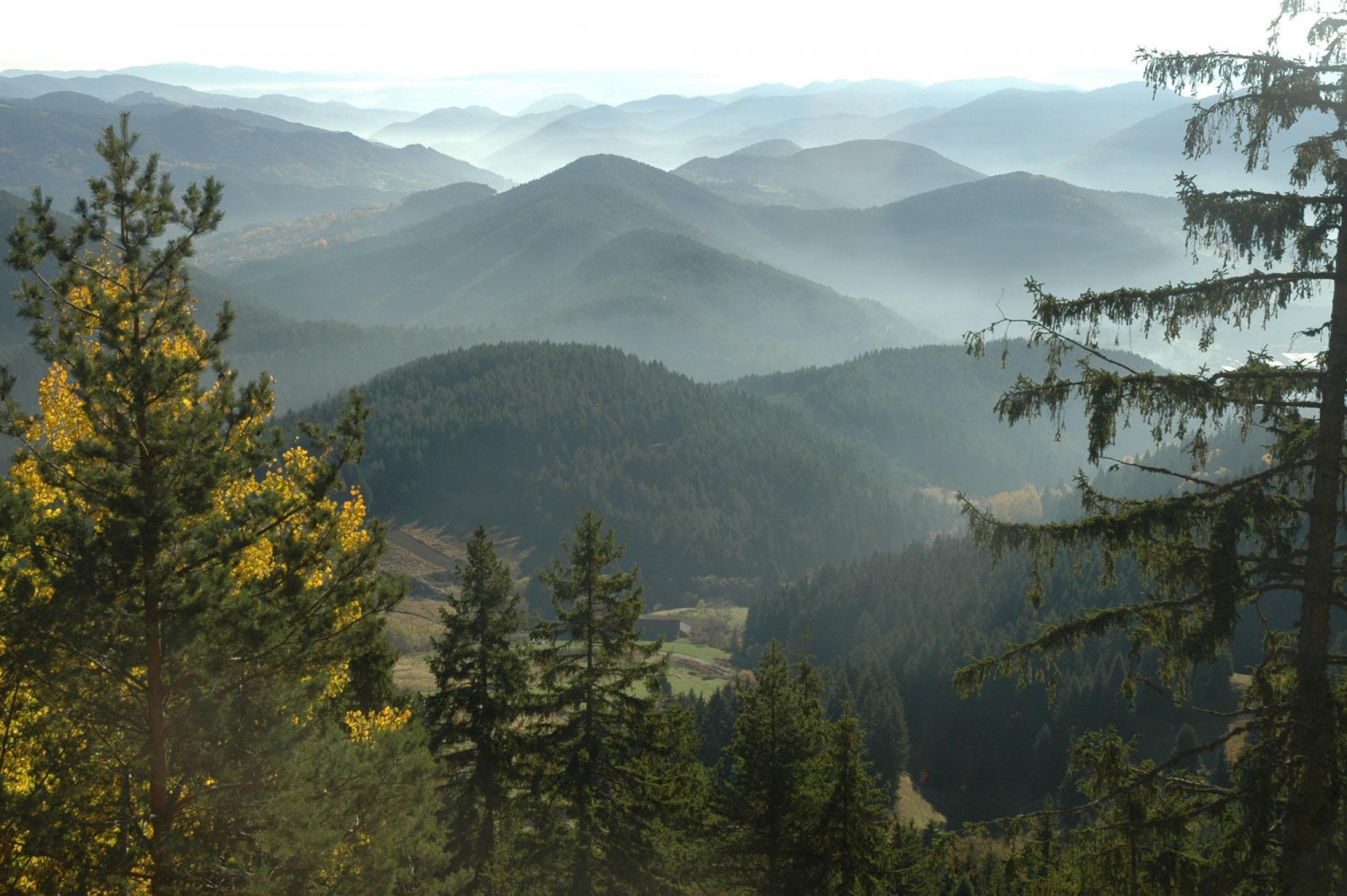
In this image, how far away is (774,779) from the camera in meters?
25.2

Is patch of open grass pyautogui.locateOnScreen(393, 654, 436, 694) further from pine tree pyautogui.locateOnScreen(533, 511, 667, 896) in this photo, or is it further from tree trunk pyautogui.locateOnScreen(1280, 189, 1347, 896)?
tree trunk pyautogui.locateOnScreen(1280, 189, 1347, 896)

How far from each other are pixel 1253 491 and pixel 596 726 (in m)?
17.6

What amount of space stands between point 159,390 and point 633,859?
56.0ft

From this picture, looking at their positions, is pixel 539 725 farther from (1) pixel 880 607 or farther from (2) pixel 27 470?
(1) pixel 880 607

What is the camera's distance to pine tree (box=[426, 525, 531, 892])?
85.1ft

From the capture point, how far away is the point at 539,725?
24.6 meters

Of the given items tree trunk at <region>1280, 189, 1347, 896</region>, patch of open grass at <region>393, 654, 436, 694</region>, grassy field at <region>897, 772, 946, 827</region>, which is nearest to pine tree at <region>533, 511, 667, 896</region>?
tree trunk at <region>1280, 189, 1347, 896</region>

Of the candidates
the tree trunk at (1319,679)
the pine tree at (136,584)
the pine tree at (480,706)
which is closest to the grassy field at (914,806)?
the pine tree at (480,706)

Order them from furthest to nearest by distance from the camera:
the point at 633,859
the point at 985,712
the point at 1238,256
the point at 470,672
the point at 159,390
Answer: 1. the point at 985,712
2. the point at 470,672
3. the point at 633,859
4. the point at 159,390
5. the point at 1238,256

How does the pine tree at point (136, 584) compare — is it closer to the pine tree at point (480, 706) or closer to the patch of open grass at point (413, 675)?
the pine tree at point (480, 706)

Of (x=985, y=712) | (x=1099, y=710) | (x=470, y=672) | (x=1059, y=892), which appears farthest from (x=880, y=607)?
(x=1059, y=892)

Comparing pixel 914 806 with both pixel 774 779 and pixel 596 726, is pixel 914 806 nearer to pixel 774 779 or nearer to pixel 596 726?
pixel 774 779

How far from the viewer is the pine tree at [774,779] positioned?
24562 mm

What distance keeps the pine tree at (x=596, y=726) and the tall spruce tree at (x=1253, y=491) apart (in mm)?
14098
